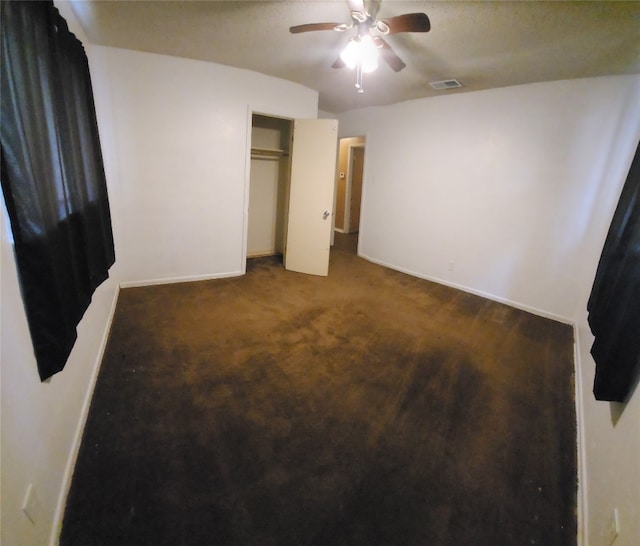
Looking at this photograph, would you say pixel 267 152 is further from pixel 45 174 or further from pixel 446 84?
pixel 45 174

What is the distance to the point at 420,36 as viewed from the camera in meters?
2.41

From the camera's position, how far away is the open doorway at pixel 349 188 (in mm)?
6695

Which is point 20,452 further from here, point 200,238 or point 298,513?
point 200,238

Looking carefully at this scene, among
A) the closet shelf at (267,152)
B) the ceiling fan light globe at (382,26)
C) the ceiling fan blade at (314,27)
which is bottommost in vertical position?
the closet shelf at (267,152)

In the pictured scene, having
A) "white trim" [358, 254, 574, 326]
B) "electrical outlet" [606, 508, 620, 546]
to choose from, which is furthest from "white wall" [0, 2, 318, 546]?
"electrical outlet" [606, 508, 620, 546]

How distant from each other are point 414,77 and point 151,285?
12.1 ft

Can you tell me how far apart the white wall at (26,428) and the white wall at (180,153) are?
2.31 metres

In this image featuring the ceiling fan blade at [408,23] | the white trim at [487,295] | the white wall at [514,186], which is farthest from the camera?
the white trim at [487,295]

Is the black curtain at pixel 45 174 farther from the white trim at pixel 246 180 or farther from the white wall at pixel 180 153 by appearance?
the white trim at pixel 246 180

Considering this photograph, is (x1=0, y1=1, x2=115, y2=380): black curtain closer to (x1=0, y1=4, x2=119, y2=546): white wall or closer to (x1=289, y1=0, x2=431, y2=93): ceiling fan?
(x1=0, y1=4, x2=119, y2=546): white wall

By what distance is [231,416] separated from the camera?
182 centimetres

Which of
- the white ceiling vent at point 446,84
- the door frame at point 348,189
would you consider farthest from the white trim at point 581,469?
the door frame at point 348,189

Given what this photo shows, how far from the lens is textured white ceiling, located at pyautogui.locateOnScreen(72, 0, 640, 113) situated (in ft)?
6.68

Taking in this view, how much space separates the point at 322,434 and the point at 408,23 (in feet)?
7.98
